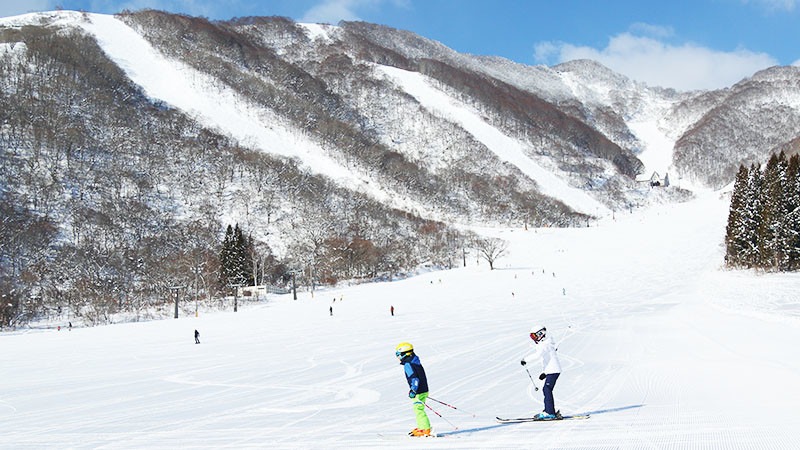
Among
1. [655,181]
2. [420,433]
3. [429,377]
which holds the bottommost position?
[429,377]

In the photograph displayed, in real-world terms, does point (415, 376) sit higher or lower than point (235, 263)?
lower

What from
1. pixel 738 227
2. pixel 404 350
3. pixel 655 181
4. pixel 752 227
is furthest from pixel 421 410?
pixel 655 181

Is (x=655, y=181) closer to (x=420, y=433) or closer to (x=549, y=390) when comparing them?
(x=549, y=390)

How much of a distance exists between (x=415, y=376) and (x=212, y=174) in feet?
374

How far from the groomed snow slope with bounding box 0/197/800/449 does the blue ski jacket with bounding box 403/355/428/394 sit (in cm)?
86

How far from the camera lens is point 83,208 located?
8594 centimetres

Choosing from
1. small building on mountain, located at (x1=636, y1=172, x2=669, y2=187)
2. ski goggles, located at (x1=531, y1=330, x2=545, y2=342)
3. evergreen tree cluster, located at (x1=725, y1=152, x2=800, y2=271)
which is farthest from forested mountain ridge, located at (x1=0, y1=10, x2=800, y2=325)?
ski goggles, located at (x1=531, y1=330, x2=545, y2=342)

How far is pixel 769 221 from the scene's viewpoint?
4700 cm

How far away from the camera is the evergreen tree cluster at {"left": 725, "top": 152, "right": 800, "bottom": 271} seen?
4528 centimetres

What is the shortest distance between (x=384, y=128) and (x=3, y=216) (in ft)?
410

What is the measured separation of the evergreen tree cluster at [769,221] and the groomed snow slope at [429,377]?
576cm

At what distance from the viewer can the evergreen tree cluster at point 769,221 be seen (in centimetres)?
4528

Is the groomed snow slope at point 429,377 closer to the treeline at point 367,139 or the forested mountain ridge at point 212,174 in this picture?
the forested mountain ridge at point 212,174

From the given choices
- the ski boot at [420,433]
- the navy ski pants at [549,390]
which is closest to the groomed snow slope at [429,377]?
the ski boot at [420,433]
